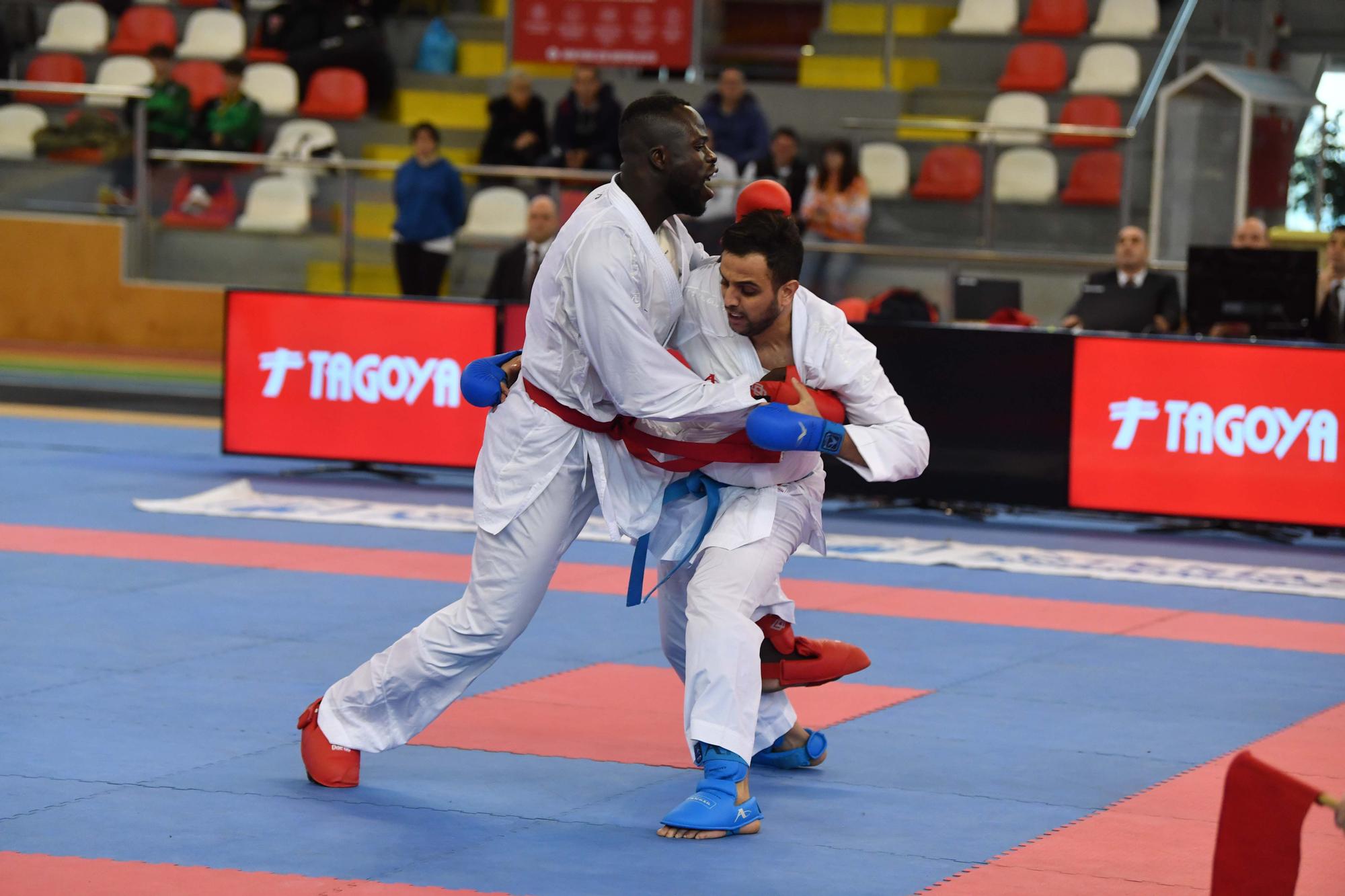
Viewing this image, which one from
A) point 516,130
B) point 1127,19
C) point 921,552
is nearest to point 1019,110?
point 1127,19

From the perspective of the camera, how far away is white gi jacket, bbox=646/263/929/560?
16.9 feet

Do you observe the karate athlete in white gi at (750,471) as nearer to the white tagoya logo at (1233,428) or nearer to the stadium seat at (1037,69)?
the white tagoya logo at (1233,428)

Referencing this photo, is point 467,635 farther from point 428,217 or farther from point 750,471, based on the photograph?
point 428,217

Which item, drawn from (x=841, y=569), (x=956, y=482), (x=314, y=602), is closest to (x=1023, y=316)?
(x=956, y=482)

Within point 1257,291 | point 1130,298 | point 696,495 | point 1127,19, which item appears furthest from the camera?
point 1127,19

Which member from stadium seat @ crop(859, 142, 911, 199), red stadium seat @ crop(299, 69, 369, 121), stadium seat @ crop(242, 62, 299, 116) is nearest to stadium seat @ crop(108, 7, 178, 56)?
stadium seat @ crop(242, 62, 299, 116)

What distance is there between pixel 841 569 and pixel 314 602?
9.26ft

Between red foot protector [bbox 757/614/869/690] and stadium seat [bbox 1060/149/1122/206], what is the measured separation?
10.5m

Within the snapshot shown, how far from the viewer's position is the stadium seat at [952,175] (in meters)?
15.4

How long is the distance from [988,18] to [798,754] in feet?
49.6

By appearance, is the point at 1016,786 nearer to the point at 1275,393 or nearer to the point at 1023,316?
the point at 1275,393

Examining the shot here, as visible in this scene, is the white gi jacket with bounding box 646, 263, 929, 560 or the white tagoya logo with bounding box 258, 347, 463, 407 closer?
the white gi jacket with bounding box 646, 263, 929, 560

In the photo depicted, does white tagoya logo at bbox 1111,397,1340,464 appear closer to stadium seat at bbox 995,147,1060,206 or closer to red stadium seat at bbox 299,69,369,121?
stadium seat at bbox 995,147,1060,206

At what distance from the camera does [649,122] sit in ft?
16.9
